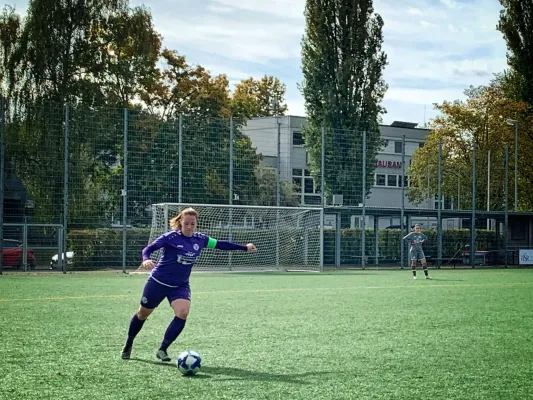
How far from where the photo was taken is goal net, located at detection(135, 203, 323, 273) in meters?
29.2

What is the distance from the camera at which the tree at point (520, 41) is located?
49.8 m

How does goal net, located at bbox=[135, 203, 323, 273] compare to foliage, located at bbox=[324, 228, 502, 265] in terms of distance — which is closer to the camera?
goal net, located at bbox=[135, 203, 323, 273]

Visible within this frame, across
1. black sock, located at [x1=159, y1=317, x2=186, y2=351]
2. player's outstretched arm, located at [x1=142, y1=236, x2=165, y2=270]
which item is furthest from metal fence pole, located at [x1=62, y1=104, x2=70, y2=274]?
black sock, located at [x1=159, y1=317, x2=186, y2=351]

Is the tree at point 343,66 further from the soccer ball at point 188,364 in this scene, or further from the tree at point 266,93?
the soccer ball at point 188,364

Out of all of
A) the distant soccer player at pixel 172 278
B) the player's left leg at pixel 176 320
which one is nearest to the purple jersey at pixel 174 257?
the distant soccer player at pixel 172 278

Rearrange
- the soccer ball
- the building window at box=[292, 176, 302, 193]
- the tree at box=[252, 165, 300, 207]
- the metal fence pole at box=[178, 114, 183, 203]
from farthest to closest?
the building window at box=[292, 176, 302, 193] < the tree at box=[252, 165, 300, 207] < the metal fence pole at box=[178, 114, 183, 203] < the soccer ball

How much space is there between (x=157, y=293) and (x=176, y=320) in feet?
1.25

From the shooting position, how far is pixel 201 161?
3003 centimetres

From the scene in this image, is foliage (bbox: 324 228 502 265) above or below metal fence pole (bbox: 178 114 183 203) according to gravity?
below

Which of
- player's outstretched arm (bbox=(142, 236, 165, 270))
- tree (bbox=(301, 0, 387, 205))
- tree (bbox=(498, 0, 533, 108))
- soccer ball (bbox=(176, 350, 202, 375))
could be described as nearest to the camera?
soccer ball (bbox=(176, 350, 202, 375))

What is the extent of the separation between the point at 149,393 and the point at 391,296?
1210 cm

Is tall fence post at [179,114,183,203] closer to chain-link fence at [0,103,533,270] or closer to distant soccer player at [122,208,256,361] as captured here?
chain-link fence at [0,103,533,270]

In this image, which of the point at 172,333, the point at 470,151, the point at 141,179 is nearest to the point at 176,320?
the point at 172,333

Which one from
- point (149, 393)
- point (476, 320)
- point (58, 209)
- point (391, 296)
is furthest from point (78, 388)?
point (58, 209)
